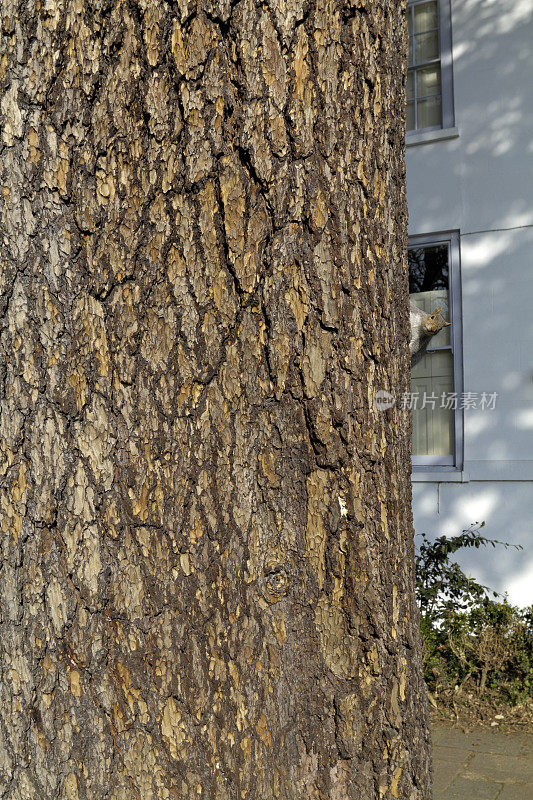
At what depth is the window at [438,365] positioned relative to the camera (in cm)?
662

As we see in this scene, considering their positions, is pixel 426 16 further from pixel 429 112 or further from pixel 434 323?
pixel 434 323

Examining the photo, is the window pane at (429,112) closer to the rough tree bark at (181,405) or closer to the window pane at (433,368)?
the window pane at (433,368)

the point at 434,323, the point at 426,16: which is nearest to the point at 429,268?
the point at 434,323

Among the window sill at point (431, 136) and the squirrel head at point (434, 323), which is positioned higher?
the window sill at point (431, 136)

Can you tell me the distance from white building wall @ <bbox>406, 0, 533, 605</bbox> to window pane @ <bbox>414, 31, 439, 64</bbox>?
0.99 ft

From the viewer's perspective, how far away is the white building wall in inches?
246

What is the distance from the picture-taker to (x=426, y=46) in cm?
690

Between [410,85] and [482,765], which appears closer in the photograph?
[482,765]

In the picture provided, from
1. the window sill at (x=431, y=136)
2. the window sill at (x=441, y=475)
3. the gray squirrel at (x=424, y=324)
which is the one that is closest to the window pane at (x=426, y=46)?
the window sill at (x=431, y=136)

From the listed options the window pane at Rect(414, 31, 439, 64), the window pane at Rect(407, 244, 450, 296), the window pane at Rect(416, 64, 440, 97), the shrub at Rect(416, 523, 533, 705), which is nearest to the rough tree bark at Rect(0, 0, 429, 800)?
the shrub at Rect(416, 523, 533, 705)

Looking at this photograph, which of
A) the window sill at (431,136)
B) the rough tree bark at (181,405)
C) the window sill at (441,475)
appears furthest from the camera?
the window sill at (431,136)

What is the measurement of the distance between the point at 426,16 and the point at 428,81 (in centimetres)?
58

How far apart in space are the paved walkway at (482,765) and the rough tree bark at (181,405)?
346cm

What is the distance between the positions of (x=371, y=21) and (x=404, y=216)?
1.05 ft
